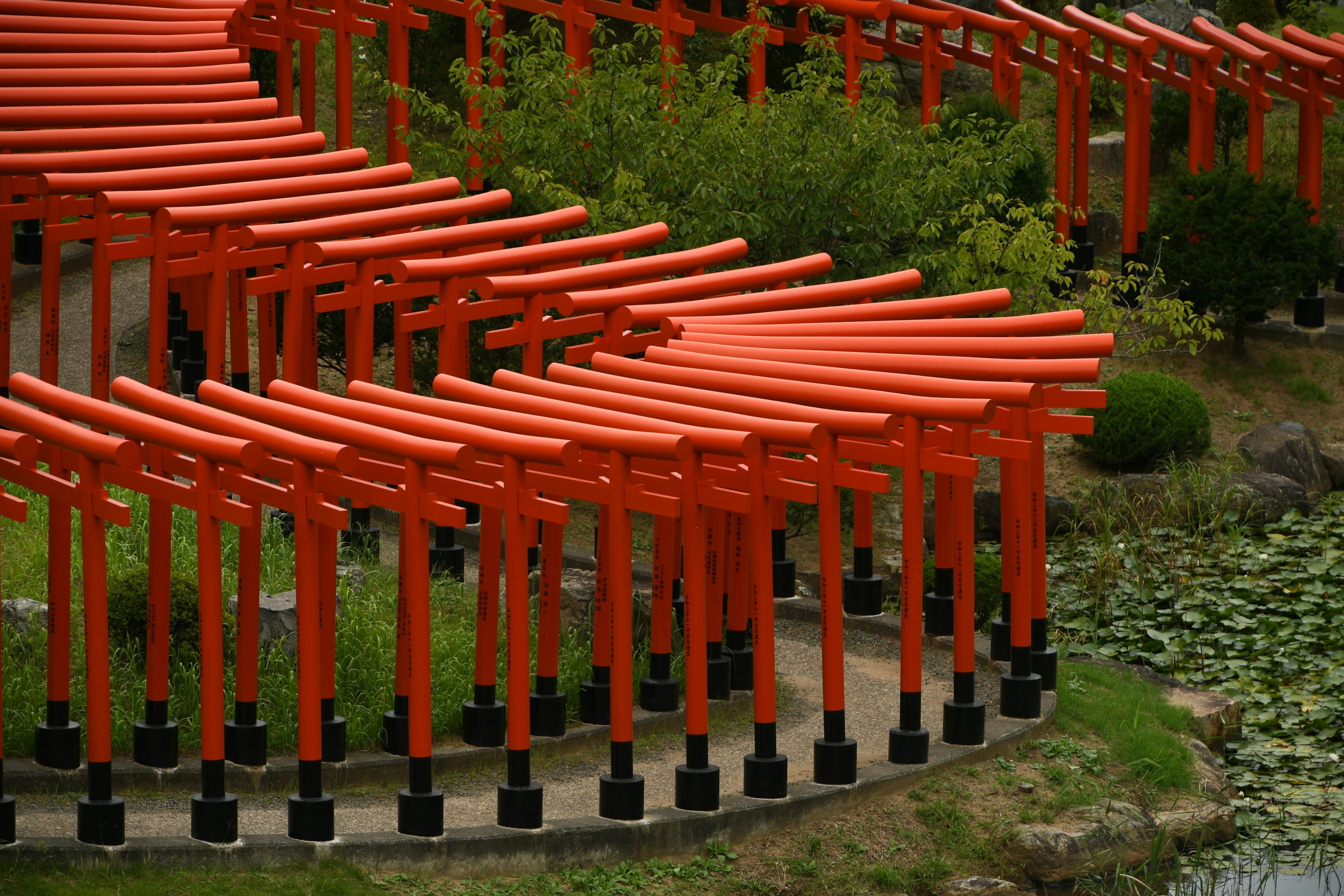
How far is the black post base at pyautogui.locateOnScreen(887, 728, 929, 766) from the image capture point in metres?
11.7

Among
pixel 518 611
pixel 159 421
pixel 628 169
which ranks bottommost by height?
pixel 518 611

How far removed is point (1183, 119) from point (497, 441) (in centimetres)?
1707

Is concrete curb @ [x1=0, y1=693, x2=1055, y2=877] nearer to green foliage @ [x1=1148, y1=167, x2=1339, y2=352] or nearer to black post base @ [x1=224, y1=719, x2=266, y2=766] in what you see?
black post base @ [x1=224, y1=719, x2=266, y2=766]

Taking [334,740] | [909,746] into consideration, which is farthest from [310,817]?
[909,746]

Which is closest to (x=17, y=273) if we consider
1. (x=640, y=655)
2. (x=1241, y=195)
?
(x=640, y=655)

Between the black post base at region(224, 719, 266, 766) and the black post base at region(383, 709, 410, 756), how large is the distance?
2.47ft

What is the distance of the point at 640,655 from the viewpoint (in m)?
13.2

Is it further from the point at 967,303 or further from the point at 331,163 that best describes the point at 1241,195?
the point at 331,163

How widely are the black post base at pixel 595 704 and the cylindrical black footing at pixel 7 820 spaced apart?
378 cm

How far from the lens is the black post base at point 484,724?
1166 cm

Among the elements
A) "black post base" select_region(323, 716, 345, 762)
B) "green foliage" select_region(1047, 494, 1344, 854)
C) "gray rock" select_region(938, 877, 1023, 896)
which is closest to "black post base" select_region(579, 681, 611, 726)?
"black post base" select_region(323, 716, 345, 762)

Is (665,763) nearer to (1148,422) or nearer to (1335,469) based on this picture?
(1148,422)

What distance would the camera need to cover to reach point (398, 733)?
1147cm

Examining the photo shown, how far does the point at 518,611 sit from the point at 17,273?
11.8 metres
